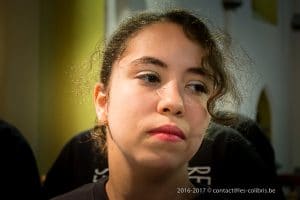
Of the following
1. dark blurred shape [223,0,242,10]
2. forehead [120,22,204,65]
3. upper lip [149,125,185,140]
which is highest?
dark blurred shape [223,0,242,10]

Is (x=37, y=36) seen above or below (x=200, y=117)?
above

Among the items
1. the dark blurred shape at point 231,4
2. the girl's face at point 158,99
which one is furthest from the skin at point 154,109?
the dark blurred shape at point 231,4

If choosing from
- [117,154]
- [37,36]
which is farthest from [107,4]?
[117,154]

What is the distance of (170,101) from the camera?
1.63 ft

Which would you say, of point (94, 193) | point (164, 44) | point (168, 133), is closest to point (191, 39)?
point (164, 44)

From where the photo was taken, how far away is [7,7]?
0.70 metres

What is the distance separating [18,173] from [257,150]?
397 millimetres

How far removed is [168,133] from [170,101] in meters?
0.04

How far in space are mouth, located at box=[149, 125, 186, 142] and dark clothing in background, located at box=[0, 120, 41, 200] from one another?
0.27 m

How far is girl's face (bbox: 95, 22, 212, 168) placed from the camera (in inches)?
19.6

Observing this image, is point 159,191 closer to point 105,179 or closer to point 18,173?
point 105,179

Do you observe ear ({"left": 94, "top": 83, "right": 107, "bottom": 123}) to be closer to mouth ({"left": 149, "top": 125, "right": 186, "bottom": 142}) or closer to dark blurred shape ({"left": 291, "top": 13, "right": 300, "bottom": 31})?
mouth ({"left": 149, "top": 125, "right": 186, "bottom": 142})

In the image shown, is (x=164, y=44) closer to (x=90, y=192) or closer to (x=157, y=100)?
(x=157, y=100)

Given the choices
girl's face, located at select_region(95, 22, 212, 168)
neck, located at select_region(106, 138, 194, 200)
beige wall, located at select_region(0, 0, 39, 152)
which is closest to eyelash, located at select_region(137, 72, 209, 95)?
girl's face, located at select_region(95, 22, 212, 168)
